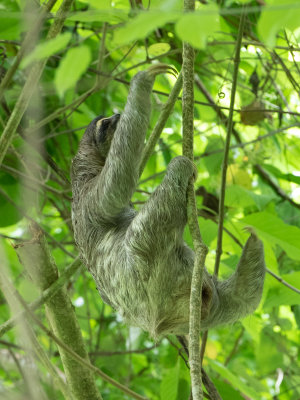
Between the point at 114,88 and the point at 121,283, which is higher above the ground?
the point at 114,88

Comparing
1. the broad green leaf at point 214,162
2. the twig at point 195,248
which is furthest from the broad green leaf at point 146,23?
the broad green leaf at point 214,162

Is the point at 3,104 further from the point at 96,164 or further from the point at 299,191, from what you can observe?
the point at 299,191

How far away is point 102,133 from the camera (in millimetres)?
5281

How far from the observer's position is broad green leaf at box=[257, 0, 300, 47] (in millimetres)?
1669

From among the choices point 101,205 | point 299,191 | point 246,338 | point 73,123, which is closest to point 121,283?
point 101,205

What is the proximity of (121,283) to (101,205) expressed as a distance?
2.27 ft

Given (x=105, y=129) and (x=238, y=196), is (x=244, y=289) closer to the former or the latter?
(x=238, y=196)

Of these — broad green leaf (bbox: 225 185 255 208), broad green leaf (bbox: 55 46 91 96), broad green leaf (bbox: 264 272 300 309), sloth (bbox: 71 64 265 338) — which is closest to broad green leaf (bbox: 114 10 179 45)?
broad green leaf (bbox: 55 46 91 96)

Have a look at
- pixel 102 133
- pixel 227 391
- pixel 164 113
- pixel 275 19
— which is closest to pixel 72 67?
pixel 275 19

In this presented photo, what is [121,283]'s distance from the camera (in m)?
4.21

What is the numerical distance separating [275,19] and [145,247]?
256cm

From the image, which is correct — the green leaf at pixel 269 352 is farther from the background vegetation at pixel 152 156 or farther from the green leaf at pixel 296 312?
the green leaf at pixel 296 312

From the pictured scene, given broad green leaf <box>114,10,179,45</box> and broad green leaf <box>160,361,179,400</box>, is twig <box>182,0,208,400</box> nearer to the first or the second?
broad green leaf <box>114,10,179,45</box>

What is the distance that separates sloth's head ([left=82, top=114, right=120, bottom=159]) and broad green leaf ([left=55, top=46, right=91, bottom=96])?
10.9 feet
